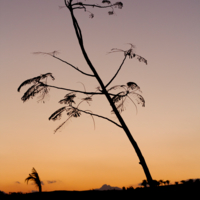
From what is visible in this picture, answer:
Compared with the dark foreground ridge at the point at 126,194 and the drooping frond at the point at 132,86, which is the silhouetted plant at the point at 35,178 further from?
the drooping frond at the point at 132,86

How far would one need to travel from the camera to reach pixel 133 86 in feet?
40.5

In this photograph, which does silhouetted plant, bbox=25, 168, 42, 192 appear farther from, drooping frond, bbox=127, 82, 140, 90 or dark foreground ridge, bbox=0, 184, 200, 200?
drooping frond, bbox=127, 82, 140, 90

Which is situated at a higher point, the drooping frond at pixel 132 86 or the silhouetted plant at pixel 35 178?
the drooping frond at pixel 132 86

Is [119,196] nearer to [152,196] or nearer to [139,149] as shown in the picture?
Answer: [152,196]

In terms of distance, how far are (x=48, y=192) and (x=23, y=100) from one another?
4562mm

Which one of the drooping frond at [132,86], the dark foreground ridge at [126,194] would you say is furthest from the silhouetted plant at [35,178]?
the drooping frond at [132,86]

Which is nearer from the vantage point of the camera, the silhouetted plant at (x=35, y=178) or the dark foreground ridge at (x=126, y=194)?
the dark foreground ridge at (x=126, y=194)

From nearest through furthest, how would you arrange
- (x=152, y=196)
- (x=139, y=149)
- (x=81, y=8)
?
(x=152, y=196), (x=139, y=149), (x=81, y=8)

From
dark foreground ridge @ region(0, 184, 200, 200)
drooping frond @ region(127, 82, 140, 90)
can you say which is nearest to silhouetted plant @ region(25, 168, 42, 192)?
dark foreground ridge @ region(0, 184, 200, 200)

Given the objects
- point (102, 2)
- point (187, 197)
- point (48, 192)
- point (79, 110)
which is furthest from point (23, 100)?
point (187, 197)

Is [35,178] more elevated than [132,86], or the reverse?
[132,86]

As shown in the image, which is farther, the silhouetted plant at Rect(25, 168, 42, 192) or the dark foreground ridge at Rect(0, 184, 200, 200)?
the silhouetted plant at Rect(25, 168, 42, 192)

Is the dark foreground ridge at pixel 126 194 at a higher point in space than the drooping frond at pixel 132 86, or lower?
lower

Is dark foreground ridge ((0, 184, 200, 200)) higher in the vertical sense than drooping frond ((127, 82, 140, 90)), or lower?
lower
